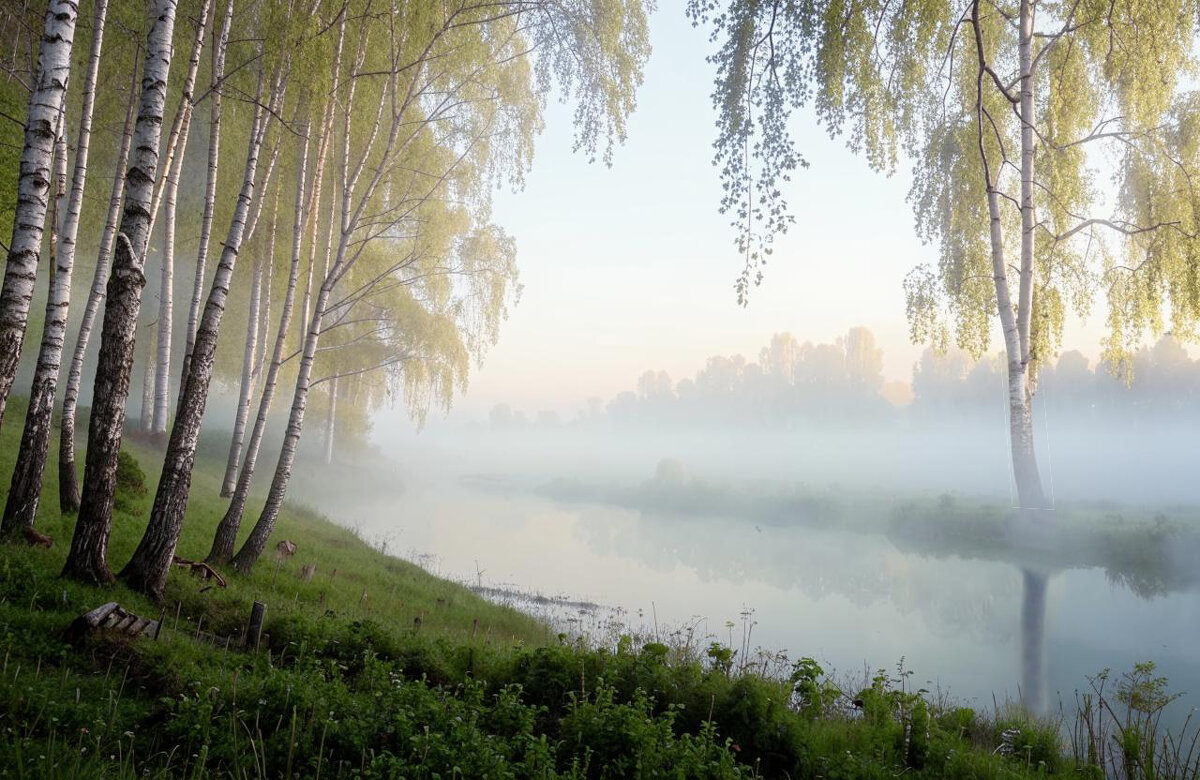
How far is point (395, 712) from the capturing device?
13.5 ft

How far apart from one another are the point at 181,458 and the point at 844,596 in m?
12.4

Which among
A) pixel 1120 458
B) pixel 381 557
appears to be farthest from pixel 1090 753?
pixel 1120 458

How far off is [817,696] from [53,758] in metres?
5.00

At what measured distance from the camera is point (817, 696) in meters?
5.18

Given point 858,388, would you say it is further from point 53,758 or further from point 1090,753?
point 53,758

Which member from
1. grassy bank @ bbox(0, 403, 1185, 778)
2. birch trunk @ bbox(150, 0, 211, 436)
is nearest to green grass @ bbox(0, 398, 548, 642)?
grassy bank @ bbox(0, 403, 1185, 778)

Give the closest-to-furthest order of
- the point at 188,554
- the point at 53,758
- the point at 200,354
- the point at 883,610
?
the point at 53,758 < the point at 200,354 < the point at 188,554 < the point at 883,610

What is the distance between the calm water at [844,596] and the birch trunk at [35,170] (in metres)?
9.57

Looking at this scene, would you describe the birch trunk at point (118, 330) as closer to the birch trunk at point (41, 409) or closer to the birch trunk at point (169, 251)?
the birch trunk at point (169, 251)

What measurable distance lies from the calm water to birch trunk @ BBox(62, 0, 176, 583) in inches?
324

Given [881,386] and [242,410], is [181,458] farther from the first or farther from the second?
[881,386]

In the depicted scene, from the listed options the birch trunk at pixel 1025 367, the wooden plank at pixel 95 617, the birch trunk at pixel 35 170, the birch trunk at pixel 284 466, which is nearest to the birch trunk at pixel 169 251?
the birch trunk at pixel 35 170

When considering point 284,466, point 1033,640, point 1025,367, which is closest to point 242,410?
point 284,466

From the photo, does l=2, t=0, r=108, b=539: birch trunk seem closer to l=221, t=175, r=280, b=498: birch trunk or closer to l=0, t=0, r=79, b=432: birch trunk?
l=0, t=0, r=79, b=432: birch trunk
